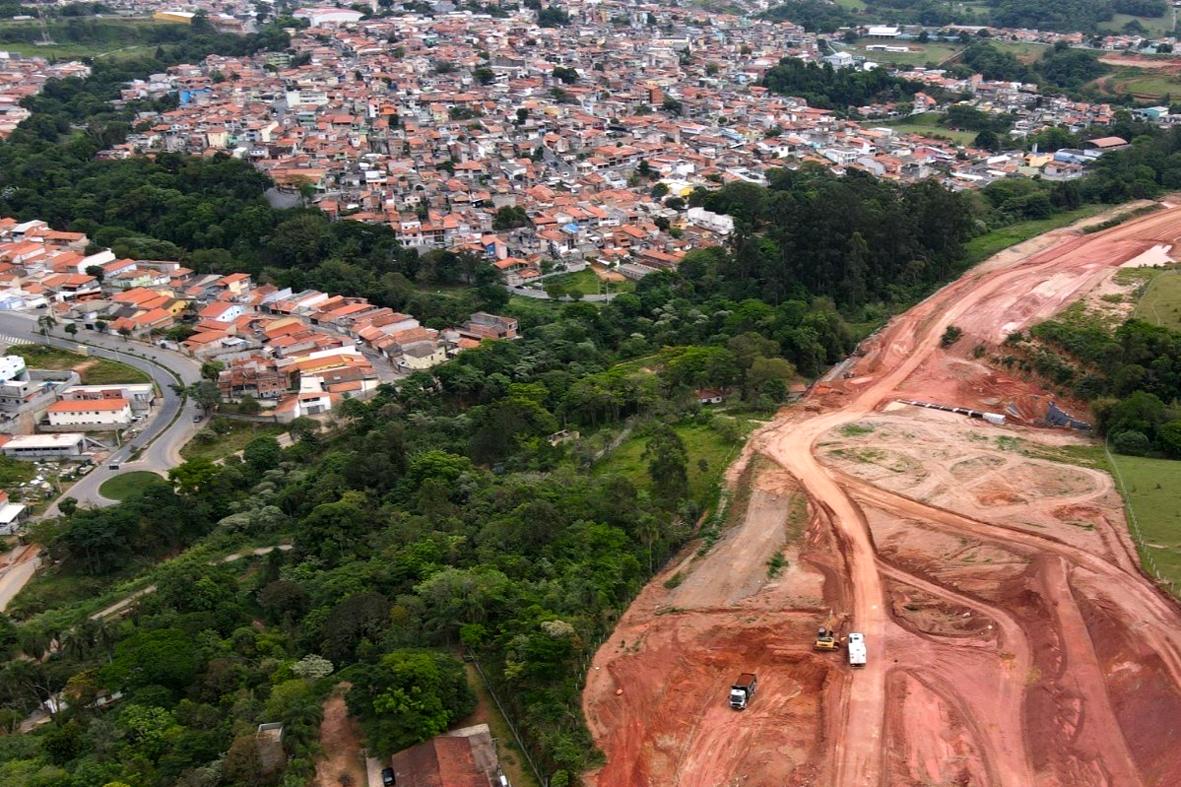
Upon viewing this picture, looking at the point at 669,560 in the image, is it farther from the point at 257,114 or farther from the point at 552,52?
the point at 552,52

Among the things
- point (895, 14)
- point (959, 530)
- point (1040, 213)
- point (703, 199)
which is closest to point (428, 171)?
point (703, 199)

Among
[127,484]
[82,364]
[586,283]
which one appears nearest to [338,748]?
[127,484]

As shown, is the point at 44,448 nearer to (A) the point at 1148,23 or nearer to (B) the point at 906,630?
(B) the point at 906,630

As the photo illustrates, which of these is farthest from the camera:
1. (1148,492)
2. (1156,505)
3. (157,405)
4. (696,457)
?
(157,405)

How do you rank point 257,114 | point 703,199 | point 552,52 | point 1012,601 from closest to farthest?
1. point 1012,601
2. point 703,199
3. point 257,114
4. point 552,52

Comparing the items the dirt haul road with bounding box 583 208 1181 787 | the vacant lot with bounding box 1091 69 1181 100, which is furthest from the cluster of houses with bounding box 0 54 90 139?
the vacant lot with bounding box 1091 69 1181 100

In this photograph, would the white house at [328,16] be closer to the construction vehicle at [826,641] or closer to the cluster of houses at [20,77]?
the cluster of houses at [20,77]
